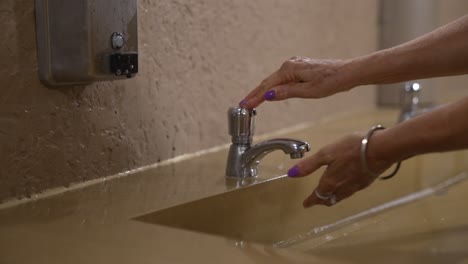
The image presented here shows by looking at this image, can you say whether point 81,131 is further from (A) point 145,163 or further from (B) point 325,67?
(B) point 325,67

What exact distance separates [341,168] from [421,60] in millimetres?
198

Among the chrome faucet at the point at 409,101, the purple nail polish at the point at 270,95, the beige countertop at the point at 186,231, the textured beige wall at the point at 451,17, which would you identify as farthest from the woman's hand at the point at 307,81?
the textured beige wall at the point at 451,17

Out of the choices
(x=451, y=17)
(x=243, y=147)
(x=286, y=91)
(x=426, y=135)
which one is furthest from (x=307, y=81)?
(x=451, y=17)

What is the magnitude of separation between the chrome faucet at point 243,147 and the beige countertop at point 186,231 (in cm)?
2

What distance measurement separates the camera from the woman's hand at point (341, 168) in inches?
30.1

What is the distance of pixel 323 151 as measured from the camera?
0.79 m

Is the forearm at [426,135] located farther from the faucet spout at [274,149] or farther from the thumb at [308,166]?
the faucet spout at [274,149]

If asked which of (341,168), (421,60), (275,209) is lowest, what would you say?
(275,209)

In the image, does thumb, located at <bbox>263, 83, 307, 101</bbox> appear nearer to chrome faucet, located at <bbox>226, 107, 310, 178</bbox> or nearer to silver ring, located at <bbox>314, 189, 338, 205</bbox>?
chrome faucet, located at <bbox>226, 107, 310, 178</bbox>

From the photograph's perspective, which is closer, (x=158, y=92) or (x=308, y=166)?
(x=308, y=166)

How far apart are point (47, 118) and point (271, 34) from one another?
22.1 inches

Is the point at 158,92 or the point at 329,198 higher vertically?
the point at 158,92

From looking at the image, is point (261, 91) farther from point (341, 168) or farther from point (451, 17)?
point (451, 17)

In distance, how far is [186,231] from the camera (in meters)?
0.73
